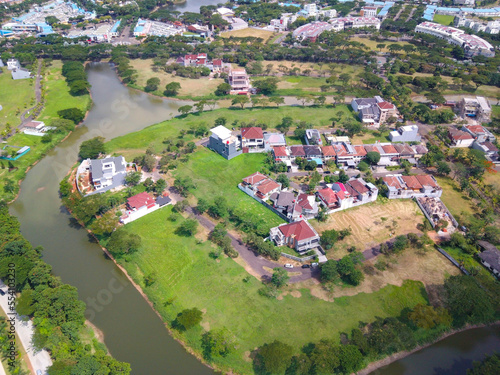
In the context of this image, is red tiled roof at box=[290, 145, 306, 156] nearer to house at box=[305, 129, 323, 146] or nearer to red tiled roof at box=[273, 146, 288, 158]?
red tiled roof at box=[273, 146, 288, 158]

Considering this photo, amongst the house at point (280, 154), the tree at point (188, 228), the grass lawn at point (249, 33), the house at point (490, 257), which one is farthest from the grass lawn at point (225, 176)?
the grass lawn at point (249, 33)

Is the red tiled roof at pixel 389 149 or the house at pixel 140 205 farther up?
the red tiled roof at pixel 389 149

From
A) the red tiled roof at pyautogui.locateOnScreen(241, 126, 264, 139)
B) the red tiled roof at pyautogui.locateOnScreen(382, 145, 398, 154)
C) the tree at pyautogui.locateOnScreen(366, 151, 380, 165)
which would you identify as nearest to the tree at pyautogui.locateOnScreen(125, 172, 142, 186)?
the red tiled roof at pyautogui.locateOnScreen(241, 126, 264, 139)

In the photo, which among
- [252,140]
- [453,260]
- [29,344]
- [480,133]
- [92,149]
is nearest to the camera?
[29,344]

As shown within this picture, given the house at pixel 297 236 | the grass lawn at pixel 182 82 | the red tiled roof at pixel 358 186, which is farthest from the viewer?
the grass lawn at pixel 182 82

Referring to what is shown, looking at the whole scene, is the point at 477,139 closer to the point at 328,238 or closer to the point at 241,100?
the point at 328,238

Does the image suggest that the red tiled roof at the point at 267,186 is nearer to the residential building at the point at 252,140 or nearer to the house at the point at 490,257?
the residential building at the point at 252,140

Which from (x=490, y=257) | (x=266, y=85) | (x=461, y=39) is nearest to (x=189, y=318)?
(x=490, y=257)
